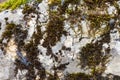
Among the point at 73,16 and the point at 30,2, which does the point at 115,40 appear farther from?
the point at 30,2

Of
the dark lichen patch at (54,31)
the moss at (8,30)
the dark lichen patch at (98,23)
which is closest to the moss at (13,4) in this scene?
the moss at (8,30)

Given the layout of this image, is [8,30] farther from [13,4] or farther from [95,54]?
[95,54]

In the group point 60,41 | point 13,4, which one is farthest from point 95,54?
point 13,4

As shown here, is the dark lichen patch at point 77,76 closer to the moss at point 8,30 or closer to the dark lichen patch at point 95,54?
the dark lichen patch at point 95,54

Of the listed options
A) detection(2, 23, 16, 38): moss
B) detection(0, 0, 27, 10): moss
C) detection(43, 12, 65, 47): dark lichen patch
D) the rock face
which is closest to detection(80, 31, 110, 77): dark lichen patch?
the rock face

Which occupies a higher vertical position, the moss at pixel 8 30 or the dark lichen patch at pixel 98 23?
the moss at pixel 8 30

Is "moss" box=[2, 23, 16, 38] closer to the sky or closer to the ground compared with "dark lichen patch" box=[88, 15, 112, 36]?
closer to the sky

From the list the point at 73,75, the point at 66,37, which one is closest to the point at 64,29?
the point at 66,37

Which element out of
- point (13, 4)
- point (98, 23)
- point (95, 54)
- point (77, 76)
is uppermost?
point (13, 4)

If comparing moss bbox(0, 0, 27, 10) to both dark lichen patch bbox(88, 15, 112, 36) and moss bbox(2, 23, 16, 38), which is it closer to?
moss bbox(2, 23, 16, 38)
